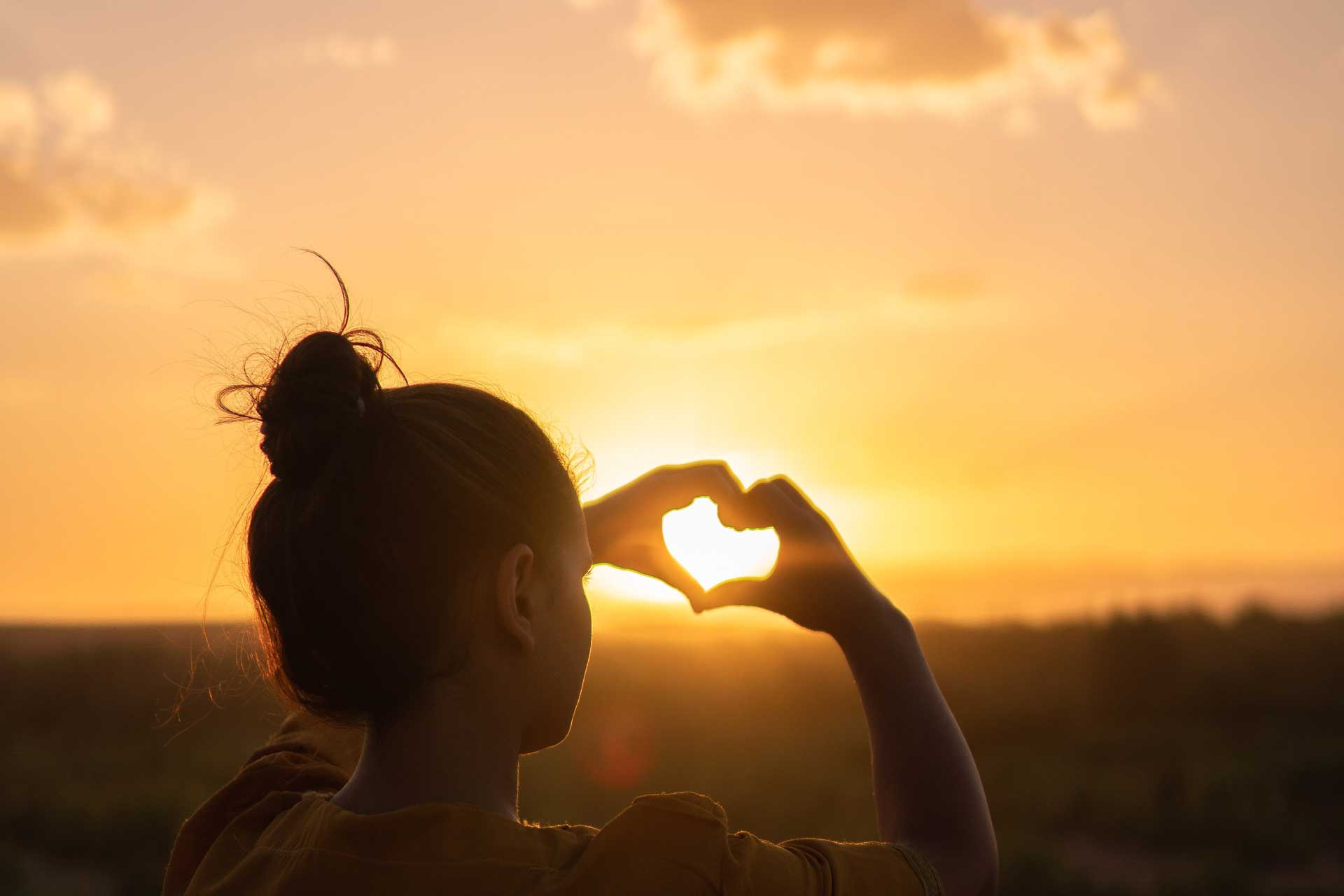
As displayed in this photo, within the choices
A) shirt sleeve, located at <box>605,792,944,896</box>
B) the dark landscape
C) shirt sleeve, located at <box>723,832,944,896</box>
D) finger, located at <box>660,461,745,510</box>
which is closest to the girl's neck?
shirt sleeve, located at <box>605,792,944,896</box>

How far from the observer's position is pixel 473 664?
1365 millimetres

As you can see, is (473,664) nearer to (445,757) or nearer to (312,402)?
(445,757)

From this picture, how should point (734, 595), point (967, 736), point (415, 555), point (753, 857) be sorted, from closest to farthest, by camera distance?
1. point (753, 857)
2. point (415, 555)
3. point (734, 595)
4. point (967, 736)

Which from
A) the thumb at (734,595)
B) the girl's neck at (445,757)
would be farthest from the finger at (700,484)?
the girl's neck at (445,757)

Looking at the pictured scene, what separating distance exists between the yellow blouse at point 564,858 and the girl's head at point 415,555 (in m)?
0.15

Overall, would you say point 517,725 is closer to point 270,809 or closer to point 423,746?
point 423,746

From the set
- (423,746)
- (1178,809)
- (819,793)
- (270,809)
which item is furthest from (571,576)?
(1178,809)

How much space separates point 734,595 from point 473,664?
0.32 m

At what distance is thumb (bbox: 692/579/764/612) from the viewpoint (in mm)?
1466

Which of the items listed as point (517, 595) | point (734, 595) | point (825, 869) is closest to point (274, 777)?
point (517, 595)

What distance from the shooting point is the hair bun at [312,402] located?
1388 millimetres

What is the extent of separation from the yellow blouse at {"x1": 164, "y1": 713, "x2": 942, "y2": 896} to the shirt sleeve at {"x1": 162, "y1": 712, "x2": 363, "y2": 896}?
0.65ft

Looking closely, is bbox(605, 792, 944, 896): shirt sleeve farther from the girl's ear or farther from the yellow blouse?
the girl's ear

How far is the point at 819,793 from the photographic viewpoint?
1480 cm
